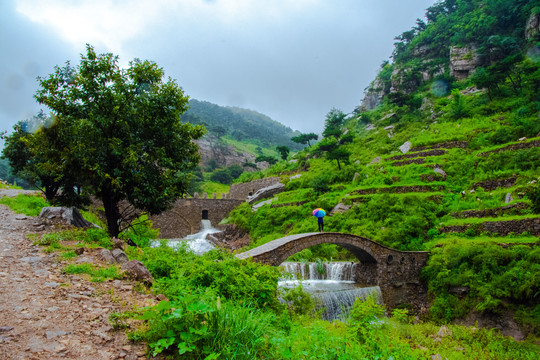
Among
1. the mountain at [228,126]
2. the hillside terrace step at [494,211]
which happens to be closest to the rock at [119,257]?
the hillside terrace step at [494,211]

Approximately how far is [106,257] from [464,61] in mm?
46836

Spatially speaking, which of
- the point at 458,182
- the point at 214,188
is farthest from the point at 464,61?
the point at 214,188

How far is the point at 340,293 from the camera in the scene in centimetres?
1291

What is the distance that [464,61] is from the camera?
41.0m

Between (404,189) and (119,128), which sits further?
(404,189)

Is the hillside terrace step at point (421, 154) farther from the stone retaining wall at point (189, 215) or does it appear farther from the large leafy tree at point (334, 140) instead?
the stone retaining wall at point (189, 215)

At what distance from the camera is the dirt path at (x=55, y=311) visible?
11.1 feet

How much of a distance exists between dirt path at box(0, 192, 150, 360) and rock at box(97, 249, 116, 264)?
2.66 feet

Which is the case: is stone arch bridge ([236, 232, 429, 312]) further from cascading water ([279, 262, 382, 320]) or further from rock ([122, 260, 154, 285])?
rock ([122, 260, 154, 285])

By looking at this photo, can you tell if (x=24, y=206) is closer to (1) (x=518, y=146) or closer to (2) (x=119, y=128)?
(2) (x=119, y=128)

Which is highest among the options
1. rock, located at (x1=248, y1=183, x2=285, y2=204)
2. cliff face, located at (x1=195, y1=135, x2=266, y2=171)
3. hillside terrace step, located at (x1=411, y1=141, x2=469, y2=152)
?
cliff face, located at (x1=195, y1=135, x2=266, y2=171)

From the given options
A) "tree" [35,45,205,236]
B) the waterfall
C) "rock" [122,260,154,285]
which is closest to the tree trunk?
"tree" [35,45,205,236]

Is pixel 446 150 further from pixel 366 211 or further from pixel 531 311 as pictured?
pixel 531 311

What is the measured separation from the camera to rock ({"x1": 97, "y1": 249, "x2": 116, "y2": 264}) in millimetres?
6822
